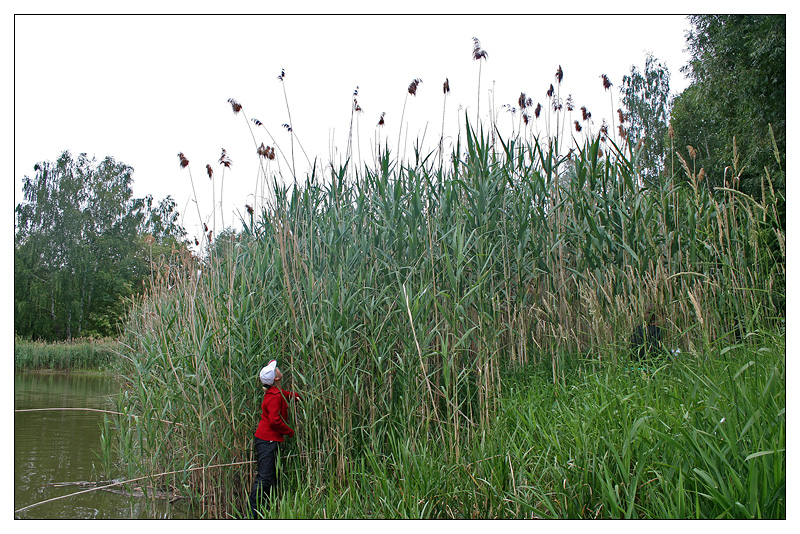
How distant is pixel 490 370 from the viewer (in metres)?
3.78

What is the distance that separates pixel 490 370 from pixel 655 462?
1.65 meters

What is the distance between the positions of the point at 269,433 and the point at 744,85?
9811 mm

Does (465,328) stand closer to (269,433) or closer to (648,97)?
(269,433)

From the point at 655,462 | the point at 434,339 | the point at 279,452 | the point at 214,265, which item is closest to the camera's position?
the point at 655,462

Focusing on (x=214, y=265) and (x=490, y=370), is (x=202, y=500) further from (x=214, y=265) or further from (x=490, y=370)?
(x=490, y=370)

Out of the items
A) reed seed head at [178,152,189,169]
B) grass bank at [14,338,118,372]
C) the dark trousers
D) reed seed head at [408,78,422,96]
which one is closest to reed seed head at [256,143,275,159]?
reed seed head at [178,152,189,169]

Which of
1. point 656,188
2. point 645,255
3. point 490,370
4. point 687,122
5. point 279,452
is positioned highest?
point 687,122

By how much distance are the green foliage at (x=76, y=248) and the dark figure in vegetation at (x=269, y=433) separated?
2140 centimetres

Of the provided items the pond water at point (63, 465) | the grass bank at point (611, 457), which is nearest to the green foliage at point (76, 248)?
the pond water at point (63, 465)

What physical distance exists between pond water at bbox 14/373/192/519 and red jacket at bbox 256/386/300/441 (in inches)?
47.1

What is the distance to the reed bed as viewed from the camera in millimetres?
2789

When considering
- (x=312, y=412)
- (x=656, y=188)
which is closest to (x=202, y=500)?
(x=312, y=412)

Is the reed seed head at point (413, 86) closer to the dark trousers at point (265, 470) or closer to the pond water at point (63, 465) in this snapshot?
the dark trousers at point (265, 470)

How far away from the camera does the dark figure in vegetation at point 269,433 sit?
3.65 metres
